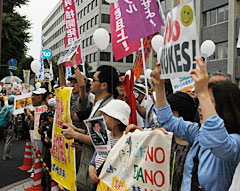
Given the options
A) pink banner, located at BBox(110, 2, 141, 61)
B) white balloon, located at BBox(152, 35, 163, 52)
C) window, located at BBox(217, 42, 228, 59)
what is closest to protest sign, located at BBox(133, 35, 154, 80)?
white balloon, located at BBox(152, 35, 163, 52)

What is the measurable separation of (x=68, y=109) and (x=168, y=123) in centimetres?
193

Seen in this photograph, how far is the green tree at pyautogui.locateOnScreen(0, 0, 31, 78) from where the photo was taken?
2394 cm

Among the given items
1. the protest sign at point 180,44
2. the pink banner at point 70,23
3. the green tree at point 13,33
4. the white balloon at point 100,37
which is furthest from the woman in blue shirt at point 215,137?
the green tree at point 13,33

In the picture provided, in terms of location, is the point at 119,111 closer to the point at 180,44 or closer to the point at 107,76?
the point at 107,76

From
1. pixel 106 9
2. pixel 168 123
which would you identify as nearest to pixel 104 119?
pixel 168 123

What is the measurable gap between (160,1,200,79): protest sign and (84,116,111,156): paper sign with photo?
871 mm

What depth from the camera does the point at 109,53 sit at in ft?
168

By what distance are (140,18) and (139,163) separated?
214 centimetres

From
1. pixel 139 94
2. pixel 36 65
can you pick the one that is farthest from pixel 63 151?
pixel 36 65

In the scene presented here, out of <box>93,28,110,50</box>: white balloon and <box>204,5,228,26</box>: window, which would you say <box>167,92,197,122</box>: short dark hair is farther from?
<box>204,5,228,26</box>: window

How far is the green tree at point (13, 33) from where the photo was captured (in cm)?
2394

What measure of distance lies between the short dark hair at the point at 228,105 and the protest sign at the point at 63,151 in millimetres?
2496

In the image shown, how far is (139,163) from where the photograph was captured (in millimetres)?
2596

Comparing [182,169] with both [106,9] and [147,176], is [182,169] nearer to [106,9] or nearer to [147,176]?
[147,176]
